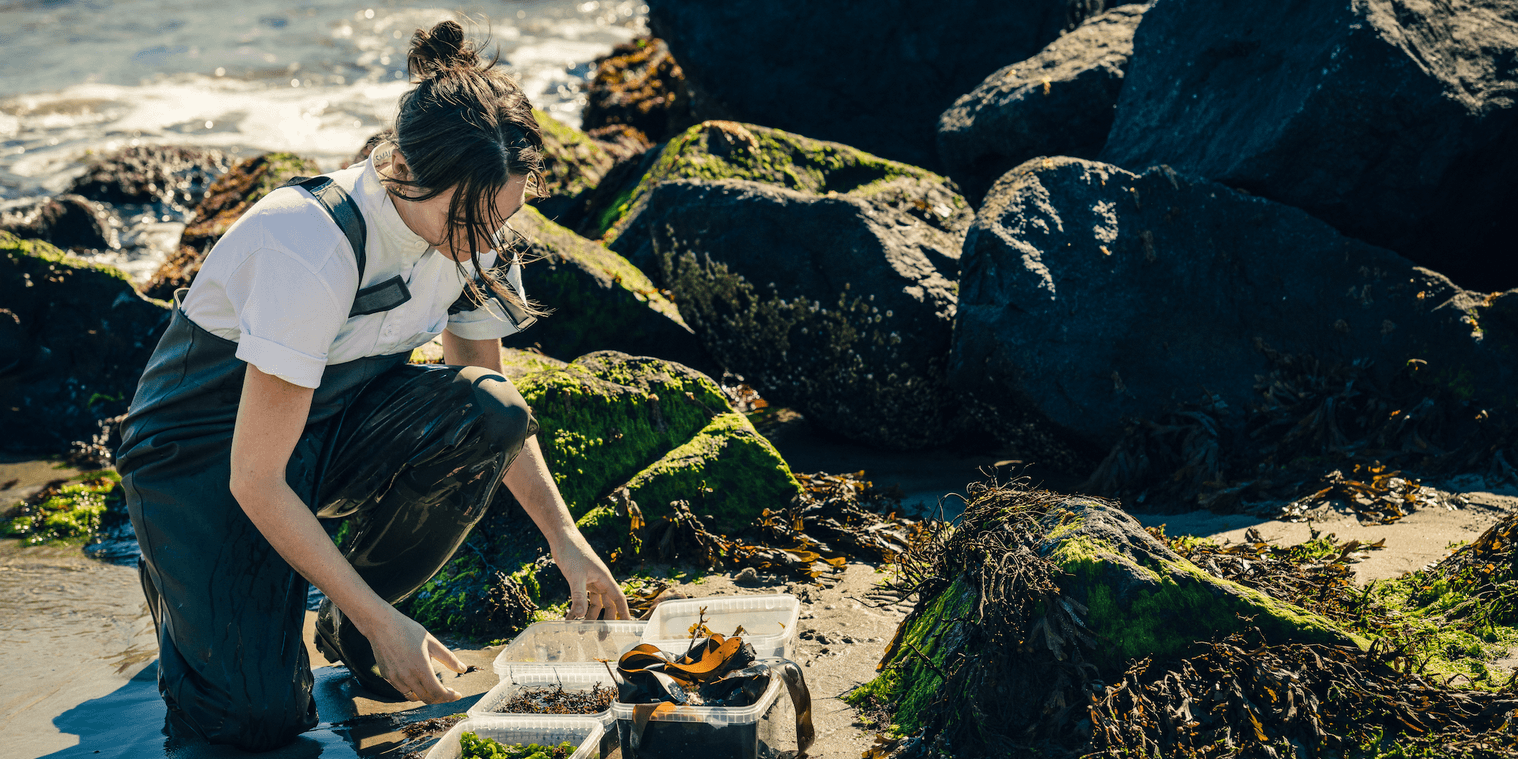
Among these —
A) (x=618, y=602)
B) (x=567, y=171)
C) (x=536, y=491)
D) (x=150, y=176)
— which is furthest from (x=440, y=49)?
(x=150, y=176)

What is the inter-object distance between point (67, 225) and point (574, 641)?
8.29m

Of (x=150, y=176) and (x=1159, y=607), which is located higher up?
(x=150, y=176)

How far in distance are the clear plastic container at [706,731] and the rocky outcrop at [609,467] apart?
1.21 m

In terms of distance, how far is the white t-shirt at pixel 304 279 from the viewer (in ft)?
7.97

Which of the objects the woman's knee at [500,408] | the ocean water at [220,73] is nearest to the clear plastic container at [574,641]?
the woman's knee at [500,408]

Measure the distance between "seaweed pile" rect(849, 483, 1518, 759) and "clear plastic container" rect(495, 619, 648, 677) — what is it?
69cm

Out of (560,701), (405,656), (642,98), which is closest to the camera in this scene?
(405,656)

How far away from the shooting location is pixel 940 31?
8.04 m

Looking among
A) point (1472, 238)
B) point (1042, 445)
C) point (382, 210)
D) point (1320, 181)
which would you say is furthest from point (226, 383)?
point (1472, 238)

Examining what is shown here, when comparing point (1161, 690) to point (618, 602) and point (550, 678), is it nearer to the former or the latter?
A: point (618, 602)

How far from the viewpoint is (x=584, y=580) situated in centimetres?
293

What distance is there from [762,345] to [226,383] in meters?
2.97

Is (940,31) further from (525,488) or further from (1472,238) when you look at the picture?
(525,488)

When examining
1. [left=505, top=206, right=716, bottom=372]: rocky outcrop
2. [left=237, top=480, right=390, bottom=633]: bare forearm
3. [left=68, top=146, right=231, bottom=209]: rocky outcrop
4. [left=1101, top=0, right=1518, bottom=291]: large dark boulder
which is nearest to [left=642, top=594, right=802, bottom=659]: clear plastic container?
[left=237, top=480, right=390, bottom=633]: bare forearm
